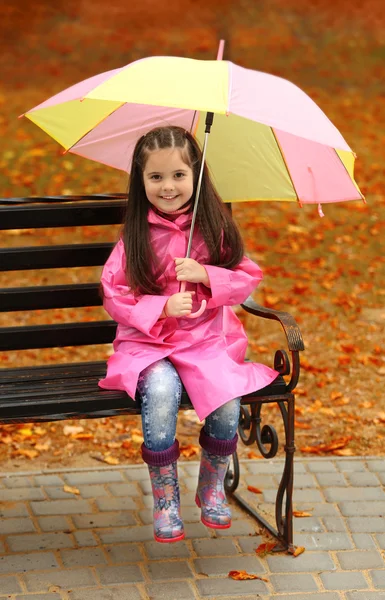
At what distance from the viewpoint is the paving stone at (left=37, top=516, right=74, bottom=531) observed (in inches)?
166

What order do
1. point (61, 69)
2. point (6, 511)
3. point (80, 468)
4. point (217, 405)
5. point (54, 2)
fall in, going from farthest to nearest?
1. point (54, 2)
2. point (61, 69)
3. point (80, 468)
4. point (6, 511)
5. point (217, 405)

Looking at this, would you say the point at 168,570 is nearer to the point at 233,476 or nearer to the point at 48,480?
the point at 233,476

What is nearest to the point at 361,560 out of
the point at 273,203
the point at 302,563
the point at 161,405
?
the point at 302,563

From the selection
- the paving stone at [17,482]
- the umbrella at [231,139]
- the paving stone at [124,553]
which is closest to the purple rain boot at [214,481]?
the paving stone at [124,553]

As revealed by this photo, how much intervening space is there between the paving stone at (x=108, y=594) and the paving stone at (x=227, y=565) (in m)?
0.30

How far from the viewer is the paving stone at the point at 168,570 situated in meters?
3.84

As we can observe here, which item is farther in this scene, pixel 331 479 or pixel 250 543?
pixel 331 479

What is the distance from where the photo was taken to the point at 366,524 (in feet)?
14.0

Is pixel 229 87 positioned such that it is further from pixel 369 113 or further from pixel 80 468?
pixel 369 113

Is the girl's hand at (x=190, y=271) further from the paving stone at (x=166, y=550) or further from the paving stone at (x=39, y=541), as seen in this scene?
the paving stone at (x=39, y=541)

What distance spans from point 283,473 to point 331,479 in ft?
2.34

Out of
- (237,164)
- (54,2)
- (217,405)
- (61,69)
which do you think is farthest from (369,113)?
(217,405)

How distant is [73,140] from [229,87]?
991 mm

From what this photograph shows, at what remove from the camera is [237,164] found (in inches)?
167
